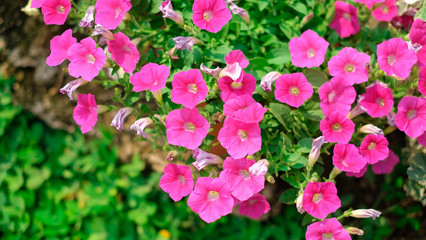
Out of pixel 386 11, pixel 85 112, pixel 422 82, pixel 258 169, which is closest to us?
pixel 258 169

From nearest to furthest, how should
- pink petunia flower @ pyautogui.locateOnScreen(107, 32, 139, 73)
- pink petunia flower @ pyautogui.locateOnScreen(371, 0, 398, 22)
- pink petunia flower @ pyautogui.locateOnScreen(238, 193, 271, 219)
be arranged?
pink petunia flower @ pyautogui.locateOnScreen(107, 32, 139, 73) < pink petunia flower @ pyautogui.locateOnScreen(238, 193, 271, 219) < pink petunia flower @ pyautogui.locateOnScreen(371, 0, 398, 22)

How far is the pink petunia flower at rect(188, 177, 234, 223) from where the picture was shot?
4.59 feet

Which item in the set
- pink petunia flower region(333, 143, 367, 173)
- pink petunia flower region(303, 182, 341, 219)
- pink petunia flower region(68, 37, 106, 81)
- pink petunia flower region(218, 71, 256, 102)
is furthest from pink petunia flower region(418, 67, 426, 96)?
pink petunia flower region(68, 37, 106, 81)

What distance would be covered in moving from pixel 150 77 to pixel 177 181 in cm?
37

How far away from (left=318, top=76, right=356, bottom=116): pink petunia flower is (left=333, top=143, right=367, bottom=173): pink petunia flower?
13cm

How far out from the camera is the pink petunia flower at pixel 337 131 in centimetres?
147

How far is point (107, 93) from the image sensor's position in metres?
2.71

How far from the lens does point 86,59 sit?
1508 mm

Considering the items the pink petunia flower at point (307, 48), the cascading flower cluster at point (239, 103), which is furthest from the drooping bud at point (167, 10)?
the pink petunia flower at point (307, 48)

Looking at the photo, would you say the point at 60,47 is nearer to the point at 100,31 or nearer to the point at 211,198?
the point at 100,31

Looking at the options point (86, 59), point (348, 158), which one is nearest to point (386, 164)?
point (348, 158)

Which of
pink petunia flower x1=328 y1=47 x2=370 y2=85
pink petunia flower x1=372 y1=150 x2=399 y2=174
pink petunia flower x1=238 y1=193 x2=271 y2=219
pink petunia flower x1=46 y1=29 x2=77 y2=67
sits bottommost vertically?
pink petunia flower x1=238 y1=193 x2=271 y2=219

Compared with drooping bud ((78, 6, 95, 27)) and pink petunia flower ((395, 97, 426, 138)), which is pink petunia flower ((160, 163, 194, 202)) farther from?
pink petunia flower ((395, 97, 426, 138))

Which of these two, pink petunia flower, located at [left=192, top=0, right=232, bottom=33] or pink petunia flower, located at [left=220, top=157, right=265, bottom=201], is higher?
pink petunia flower, located at [left=192, top=0, right=232, bottom=33]
